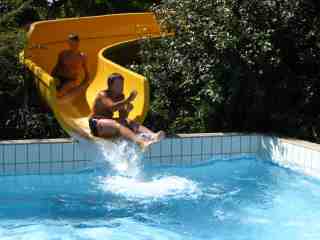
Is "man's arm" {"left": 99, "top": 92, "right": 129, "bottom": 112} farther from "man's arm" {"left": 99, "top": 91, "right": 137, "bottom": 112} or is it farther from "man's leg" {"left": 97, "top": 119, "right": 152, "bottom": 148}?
"man's leg" {"left": 97, "top": 119, "right": 152, "bottom": 148}

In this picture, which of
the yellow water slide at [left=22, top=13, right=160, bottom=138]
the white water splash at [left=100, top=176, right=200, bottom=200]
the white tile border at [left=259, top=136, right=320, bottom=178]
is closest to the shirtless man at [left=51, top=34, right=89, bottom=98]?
the yellow water slide at [left=22, top=13, right=160, bottom=138]

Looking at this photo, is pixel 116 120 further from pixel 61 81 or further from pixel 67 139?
pixel 61 81

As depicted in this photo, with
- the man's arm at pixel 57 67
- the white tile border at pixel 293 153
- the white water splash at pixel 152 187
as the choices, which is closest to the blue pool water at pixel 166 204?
the white water splash at pixel 152 187

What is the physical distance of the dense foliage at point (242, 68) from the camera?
8703 mm

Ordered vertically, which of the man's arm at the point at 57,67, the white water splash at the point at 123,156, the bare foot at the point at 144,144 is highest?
the man's arm at the point at 57,67

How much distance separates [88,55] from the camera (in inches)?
441

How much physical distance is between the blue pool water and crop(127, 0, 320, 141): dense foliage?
85cm

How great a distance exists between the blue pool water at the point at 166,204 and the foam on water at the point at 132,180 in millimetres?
11

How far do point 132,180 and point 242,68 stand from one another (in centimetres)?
226

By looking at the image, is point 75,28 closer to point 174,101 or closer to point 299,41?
point 174,101

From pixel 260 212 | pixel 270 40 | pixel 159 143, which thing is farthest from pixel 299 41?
pixel 260 212

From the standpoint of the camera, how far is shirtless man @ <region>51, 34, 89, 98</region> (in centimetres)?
938

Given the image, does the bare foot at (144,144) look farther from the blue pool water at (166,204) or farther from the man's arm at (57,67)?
the man's arm at (57,67)

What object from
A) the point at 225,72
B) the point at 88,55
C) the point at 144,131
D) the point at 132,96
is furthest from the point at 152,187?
the point at 88,55
